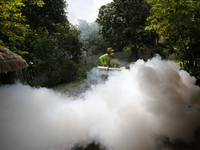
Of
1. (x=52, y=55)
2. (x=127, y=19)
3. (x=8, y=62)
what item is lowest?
(x=8, y=62)

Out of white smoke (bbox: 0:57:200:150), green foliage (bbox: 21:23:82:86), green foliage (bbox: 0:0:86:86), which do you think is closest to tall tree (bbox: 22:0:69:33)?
green foliage (bbox: 0:0:86:86)

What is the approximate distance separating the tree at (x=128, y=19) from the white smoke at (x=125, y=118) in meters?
9.88

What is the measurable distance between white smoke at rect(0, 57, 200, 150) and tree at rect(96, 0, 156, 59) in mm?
9880

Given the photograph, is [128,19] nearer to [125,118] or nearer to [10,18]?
[10,18]

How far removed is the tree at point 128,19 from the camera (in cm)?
1191

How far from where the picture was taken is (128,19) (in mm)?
12984

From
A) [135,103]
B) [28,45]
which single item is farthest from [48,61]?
[135,103]

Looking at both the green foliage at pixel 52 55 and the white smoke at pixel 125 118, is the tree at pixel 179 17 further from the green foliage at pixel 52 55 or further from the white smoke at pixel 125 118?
the green foliage at pixel 52 55

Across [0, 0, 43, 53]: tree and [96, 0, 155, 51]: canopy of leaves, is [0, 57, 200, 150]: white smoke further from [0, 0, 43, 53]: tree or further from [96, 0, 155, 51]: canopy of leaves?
[96, 0, 155, 51]: canopy of leaves

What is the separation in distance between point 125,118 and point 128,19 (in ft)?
40.7

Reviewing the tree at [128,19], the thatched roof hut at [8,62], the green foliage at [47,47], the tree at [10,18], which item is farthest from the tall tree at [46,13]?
the thatched roof hut at [8,62]

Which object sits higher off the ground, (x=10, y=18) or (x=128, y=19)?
(x=128, y=19)

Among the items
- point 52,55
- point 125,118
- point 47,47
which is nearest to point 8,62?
point 125,118

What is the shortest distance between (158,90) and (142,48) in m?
14.8
